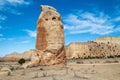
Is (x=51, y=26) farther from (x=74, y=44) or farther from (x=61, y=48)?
(x=74, y=44)

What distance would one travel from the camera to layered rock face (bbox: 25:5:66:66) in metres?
22.4

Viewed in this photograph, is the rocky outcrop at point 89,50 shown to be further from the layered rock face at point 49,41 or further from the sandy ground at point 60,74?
the sandy ground at point 60,74

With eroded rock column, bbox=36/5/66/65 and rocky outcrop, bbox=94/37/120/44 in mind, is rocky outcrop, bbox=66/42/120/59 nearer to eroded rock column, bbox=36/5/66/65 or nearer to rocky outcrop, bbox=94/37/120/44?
rocky outcrop, bbox=94/37/120/44

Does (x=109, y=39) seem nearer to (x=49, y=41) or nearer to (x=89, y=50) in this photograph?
(x=89, y=50)

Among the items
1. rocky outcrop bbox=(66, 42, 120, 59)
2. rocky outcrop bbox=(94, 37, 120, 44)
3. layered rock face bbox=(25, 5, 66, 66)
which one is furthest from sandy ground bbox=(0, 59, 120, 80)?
rocky outcrop bbox=(94, 37, 120, 44)

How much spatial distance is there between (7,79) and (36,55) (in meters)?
10.2

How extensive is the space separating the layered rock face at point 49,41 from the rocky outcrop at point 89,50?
334 feet

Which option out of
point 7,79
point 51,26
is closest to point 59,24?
point 51,26

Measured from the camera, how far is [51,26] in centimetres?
2300

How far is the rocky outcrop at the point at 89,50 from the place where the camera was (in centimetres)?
12556

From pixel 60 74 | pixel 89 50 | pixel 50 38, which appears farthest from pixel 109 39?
pixel 60 74

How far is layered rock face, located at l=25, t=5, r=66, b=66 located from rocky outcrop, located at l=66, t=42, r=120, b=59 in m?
102

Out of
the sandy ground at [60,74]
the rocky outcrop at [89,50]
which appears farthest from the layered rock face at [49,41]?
the rocky outcrop at [89,50]

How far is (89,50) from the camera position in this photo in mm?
130375
